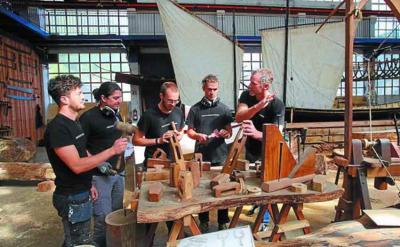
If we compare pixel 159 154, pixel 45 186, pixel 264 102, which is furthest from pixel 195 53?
pixel 264 102

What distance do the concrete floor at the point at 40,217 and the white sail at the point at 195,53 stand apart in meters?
7.91

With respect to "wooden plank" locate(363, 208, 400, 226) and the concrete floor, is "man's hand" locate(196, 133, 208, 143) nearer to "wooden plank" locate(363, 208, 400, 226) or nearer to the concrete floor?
the concrete floor

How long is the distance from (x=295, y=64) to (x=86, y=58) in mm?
8797

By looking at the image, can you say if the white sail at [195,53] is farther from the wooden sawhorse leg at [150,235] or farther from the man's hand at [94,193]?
the wooden sawhorse leg at [150,235]

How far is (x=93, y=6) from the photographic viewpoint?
47.0ft

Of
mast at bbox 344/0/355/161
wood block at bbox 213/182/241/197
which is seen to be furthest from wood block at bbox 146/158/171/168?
mast at bbox 344/0/355/161

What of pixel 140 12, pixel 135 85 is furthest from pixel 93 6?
pixel 135 85

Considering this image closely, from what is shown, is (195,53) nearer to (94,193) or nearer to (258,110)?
(258,110)

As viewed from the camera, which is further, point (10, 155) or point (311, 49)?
point (311, 49)

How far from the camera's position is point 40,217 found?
4.62 meters

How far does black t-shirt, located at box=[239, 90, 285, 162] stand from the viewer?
10.3ft

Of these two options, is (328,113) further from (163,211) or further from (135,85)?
(163,211)

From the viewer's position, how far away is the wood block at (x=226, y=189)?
2061 mm

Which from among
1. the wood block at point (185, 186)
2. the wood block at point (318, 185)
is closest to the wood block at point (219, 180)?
the wood block at point (185, 186)
